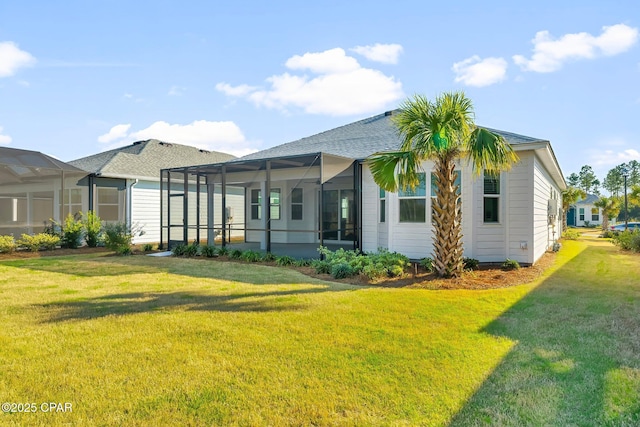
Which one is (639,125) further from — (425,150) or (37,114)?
(37,114)


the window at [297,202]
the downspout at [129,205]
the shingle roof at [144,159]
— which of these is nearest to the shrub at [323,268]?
the window at [297,202]

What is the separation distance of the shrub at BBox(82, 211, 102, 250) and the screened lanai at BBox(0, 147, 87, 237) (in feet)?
3.19

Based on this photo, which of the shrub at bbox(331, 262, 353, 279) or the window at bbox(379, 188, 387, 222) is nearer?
the shrub at bbox(331, 262, 353, 279)

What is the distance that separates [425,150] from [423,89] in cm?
137

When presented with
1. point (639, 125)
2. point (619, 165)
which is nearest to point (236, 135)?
point (639, 125)

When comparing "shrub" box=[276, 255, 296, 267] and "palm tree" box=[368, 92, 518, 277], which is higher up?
"palm tree" box=[368, 92, 518, 277]

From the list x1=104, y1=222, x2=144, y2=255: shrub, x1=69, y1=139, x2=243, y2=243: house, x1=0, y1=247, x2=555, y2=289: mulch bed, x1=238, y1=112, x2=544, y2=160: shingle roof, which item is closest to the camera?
x1=0, y1=247, x2=555, y2=289: mulch bed

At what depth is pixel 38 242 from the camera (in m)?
12.7

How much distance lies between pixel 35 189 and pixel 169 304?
17.6 metres

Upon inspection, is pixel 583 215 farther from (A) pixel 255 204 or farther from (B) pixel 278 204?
(A) pixel 255 204

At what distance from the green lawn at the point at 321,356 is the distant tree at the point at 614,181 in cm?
7853

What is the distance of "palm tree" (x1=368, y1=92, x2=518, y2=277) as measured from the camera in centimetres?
711

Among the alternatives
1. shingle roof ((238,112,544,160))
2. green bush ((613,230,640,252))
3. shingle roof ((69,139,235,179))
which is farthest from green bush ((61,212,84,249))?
green bush ((613,230,640,252))

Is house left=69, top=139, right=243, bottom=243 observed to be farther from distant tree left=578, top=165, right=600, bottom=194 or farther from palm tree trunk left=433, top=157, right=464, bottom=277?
distant tree left=578, top=165, right=600, bottom=194
